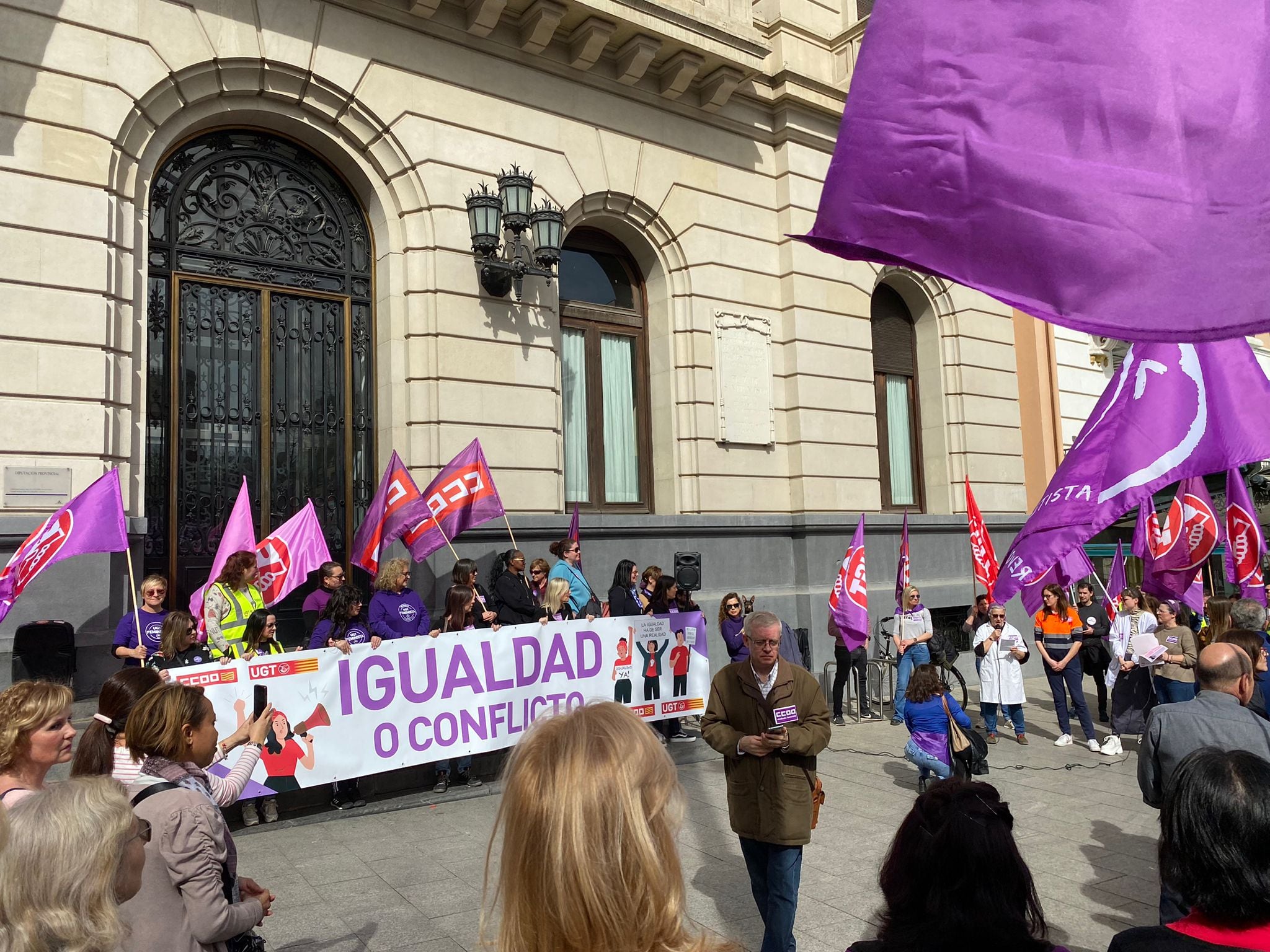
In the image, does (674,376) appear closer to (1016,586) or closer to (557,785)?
(1016,586)

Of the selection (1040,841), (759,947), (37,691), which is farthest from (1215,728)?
(37,691)

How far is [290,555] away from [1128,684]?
9331 mm

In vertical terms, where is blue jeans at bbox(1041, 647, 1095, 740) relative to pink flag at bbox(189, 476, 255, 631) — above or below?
below

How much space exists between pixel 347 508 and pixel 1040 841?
8031mm

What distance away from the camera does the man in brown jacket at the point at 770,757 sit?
501 centimetres

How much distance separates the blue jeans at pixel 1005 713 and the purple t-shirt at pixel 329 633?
754 cm

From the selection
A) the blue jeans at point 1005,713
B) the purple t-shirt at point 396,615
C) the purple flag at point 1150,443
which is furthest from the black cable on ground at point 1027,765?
the purple flag at point 1150,443

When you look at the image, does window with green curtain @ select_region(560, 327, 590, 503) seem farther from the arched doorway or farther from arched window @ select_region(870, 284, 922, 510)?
arched window @ select_region(870, 284, 922, 510)

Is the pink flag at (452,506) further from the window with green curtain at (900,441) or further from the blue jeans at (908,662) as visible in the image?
the window with green curtain at (900,441)

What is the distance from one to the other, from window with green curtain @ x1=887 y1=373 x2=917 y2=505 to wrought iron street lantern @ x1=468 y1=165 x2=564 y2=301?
7.68 metres

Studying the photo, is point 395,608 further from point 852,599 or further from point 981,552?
point 981,552

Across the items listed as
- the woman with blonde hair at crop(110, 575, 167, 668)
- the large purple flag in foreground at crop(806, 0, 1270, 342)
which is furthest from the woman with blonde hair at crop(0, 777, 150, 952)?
the woman with blonde hair at crop(110, 575, 167, 668)

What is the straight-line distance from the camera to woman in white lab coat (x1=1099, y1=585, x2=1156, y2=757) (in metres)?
11.0

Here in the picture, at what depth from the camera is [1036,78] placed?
8.93 feet
